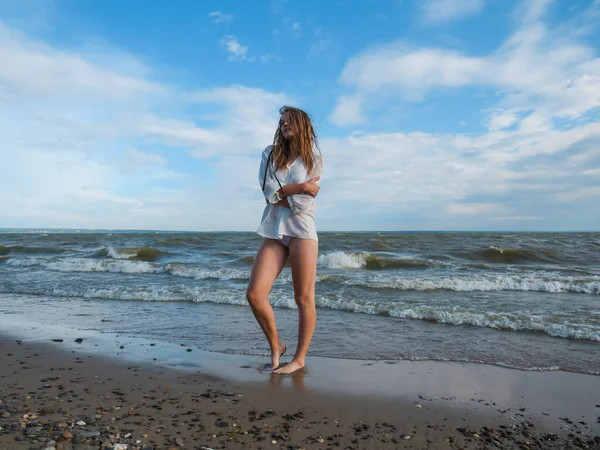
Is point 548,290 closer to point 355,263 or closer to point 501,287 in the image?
point 501,287

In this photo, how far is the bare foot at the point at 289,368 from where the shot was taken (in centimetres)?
353

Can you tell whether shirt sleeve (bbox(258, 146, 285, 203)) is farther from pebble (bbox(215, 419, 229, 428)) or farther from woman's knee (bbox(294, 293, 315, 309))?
pebble (bbox(215, 419, 229, 428))

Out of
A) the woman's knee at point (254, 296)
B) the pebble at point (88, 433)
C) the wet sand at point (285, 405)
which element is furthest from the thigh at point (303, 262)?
the pebble at point (88, 433)

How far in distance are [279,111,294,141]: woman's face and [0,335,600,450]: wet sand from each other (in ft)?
6.20

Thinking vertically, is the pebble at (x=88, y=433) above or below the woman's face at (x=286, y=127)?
below

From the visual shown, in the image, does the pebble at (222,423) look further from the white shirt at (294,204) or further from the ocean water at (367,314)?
the ocean water at (367,314)

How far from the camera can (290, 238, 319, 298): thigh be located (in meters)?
3.39

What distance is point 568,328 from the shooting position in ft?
17.5

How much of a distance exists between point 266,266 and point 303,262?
30cm

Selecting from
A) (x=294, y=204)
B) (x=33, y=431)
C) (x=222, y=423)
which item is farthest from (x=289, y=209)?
(x=33, y=431)

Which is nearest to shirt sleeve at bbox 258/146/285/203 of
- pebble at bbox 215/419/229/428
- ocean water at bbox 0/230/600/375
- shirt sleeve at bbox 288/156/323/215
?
shirt sleeve at bbox 288/156/323/215

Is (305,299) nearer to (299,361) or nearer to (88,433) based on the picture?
(299,361)


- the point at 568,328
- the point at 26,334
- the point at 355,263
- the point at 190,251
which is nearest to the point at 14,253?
the point at 190,251

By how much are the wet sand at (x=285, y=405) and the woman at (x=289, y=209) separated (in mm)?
613
